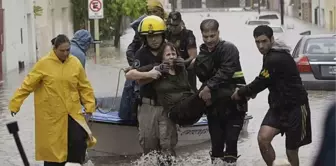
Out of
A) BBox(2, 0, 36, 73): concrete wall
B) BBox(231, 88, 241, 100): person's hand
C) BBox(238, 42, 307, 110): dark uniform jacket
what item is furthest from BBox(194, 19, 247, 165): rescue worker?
BBox(2, 0, 36, 73): concrete wall

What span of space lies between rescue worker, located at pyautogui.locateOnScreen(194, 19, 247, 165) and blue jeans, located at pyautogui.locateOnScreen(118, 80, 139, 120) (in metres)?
1.13

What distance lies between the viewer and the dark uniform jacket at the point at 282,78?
7410 mm

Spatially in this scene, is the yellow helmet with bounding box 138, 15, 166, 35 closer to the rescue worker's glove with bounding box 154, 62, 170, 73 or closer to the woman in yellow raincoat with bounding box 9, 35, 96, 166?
the rescue worker's glove with bounding box 154, 62, 170, 73

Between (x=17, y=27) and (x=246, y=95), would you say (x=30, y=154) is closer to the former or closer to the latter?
(x=246, y=95)

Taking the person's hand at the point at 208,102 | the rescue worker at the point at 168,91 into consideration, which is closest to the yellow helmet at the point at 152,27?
the rescue worker at the point at 168,91

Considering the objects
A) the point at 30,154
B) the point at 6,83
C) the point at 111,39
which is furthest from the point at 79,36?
the point at 111,39

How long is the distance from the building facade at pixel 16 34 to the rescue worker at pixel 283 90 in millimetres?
17743

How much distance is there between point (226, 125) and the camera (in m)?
8.10

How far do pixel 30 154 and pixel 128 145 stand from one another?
144cm

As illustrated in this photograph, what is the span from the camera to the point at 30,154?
36.9 feet

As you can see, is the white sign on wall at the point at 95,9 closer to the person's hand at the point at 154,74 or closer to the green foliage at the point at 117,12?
the green foliage at the point at 117,12

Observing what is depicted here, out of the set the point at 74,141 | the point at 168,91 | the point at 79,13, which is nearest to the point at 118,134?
the point at 168,91

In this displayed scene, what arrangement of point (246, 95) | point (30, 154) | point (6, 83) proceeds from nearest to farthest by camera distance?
point (246, 95), point (30, 154), point (6, 83)

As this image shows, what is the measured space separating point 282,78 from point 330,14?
163ft
